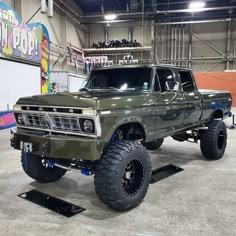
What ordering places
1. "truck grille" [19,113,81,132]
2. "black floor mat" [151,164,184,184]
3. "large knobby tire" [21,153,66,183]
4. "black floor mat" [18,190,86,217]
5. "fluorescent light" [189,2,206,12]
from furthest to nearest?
"fluorescent light" [189,2,206,12] → "black floor mat" [151,164,184,184] → "large knobby tire" [21,153,66,183] → "black floor mat" [18,190,86,217] → "truck grille" [19,113,81,132]

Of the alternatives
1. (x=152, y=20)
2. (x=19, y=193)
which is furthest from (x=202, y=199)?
(x=152, y=20)

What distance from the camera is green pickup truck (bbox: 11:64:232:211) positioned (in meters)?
2.78

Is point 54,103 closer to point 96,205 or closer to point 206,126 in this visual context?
point 96,205

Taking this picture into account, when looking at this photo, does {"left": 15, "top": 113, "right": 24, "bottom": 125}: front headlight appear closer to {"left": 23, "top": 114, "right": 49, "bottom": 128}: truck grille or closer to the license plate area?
{"left": 23, "top": 114, "right": 49, "bottom": 128}: truck grille

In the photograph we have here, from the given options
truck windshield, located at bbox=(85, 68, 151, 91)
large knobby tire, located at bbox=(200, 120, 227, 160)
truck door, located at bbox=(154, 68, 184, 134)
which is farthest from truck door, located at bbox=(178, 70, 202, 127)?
truck windshield, located at bbox=(85, 68, 151, 91)

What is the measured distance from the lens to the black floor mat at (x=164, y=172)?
407 centimetres

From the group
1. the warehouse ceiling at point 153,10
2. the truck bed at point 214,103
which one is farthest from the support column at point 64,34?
the truck bed at point 214,103

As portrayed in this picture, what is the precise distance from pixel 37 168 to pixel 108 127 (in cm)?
148

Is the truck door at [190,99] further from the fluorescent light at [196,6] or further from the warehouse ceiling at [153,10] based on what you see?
the warehouse ceiling at [153,10]

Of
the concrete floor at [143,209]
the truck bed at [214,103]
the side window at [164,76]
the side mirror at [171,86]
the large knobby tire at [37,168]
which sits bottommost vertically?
the concrete floor at [143,209]

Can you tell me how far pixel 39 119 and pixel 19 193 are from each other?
3.58 feet

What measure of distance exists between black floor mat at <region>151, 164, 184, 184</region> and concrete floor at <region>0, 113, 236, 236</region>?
0.38 ft

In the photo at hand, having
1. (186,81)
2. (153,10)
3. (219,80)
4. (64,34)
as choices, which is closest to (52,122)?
(186,81)

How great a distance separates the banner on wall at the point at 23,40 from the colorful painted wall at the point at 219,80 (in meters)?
10.7
